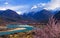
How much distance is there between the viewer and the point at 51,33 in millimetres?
7730

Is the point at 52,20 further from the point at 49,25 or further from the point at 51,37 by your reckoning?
the point at 51,37

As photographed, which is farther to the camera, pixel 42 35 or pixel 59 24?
pixel 59 24

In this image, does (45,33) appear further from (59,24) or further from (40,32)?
(59,24)

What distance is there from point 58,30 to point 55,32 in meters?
0.26

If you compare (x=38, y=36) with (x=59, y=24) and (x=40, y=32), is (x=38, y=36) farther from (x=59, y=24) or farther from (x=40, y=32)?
(x=59, y=24)

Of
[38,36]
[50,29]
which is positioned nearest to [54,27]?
[50,29]

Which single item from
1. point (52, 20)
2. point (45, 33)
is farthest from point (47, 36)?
point (52, 20)

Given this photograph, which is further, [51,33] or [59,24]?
[59,24]

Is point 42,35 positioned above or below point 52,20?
below

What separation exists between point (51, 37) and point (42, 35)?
0.43m

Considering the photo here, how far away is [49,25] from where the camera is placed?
26.0 ft

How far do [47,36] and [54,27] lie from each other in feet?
1.63

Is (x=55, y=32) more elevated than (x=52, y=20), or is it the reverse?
(x=52, y=20)

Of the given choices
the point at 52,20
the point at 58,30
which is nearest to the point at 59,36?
the point at 58,30
